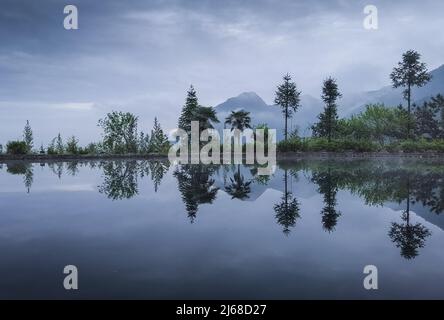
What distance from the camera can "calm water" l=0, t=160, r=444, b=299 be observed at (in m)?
4.67

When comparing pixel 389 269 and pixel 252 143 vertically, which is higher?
pixel 252 143

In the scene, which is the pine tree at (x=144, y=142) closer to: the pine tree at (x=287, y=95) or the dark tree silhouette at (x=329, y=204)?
the pine tree at (x=287, y=95)

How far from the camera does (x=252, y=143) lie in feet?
132

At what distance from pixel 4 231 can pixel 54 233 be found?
1.16m

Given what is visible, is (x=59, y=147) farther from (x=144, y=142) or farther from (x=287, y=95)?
(x=287, y=95)

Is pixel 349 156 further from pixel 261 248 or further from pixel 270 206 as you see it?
pixel 261 248

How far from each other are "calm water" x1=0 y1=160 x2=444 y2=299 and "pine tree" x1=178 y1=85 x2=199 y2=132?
108 feet

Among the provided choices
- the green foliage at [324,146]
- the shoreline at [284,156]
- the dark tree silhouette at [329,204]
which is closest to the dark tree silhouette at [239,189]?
the dark tree silhouette at [329,204]

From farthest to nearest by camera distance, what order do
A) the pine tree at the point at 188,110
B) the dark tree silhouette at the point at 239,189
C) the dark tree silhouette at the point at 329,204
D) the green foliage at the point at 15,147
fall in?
1. the pine tree at the point at 188,110
2. the green foliage at the point at 15,147
3. the dark tree silhouette at the point at 239,189
4. the dark tree silhouette at the point at 329,204

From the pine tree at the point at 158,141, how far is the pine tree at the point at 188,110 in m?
2.60

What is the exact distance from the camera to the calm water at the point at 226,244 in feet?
15.3

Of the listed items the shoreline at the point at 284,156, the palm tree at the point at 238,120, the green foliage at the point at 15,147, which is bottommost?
the shoreline at the point at 284,156

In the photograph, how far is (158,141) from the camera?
146 feet
